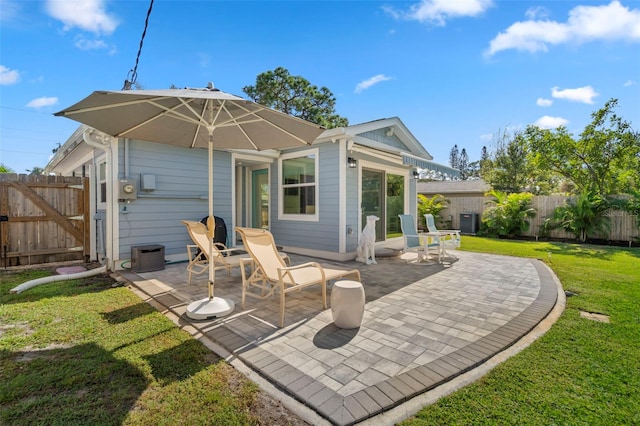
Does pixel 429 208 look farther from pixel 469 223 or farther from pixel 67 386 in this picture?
pixel 67 386

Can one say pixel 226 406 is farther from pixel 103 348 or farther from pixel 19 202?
pixel 19 202

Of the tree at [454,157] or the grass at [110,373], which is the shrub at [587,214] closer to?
the grass at [110,373]

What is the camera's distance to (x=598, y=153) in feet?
45.7

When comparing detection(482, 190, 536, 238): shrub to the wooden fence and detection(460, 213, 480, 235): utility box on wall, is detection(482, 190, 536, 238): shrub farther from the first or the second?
detection(460, 213, 480, 235): utility box on wall

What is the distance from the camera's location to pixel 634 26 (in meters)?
9.50

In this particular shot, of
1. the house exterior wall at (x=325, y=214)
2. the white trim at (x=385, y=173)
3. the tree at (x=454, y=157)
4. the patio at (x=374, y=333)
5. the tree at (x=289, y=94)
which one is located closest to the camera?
the patio at (x=374, y=333)

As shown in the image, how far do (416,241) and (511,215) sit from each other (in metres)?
8.49

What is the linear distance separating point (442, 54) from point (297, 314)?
927 cm

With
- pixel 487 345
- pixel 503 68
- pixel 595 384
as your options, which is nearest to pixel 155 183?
pixel 487 345

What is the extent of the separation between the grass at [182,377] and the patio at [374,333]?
240 millimetres

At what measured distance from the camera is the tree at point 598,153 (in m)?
13.5

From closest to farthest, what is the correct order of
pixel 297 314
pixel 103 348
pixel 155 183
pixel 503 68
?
pixel 103 348 < pixel 297 314 < pixel 155 183 < pixel 503 68

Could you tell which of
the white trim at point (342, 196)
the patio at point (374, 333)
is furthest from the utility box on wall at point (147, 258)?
the white trim at point (342, 196)

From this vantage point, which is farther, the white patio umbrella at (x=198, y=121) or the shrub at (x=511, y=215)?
the shrub at (x=511, y=215)
